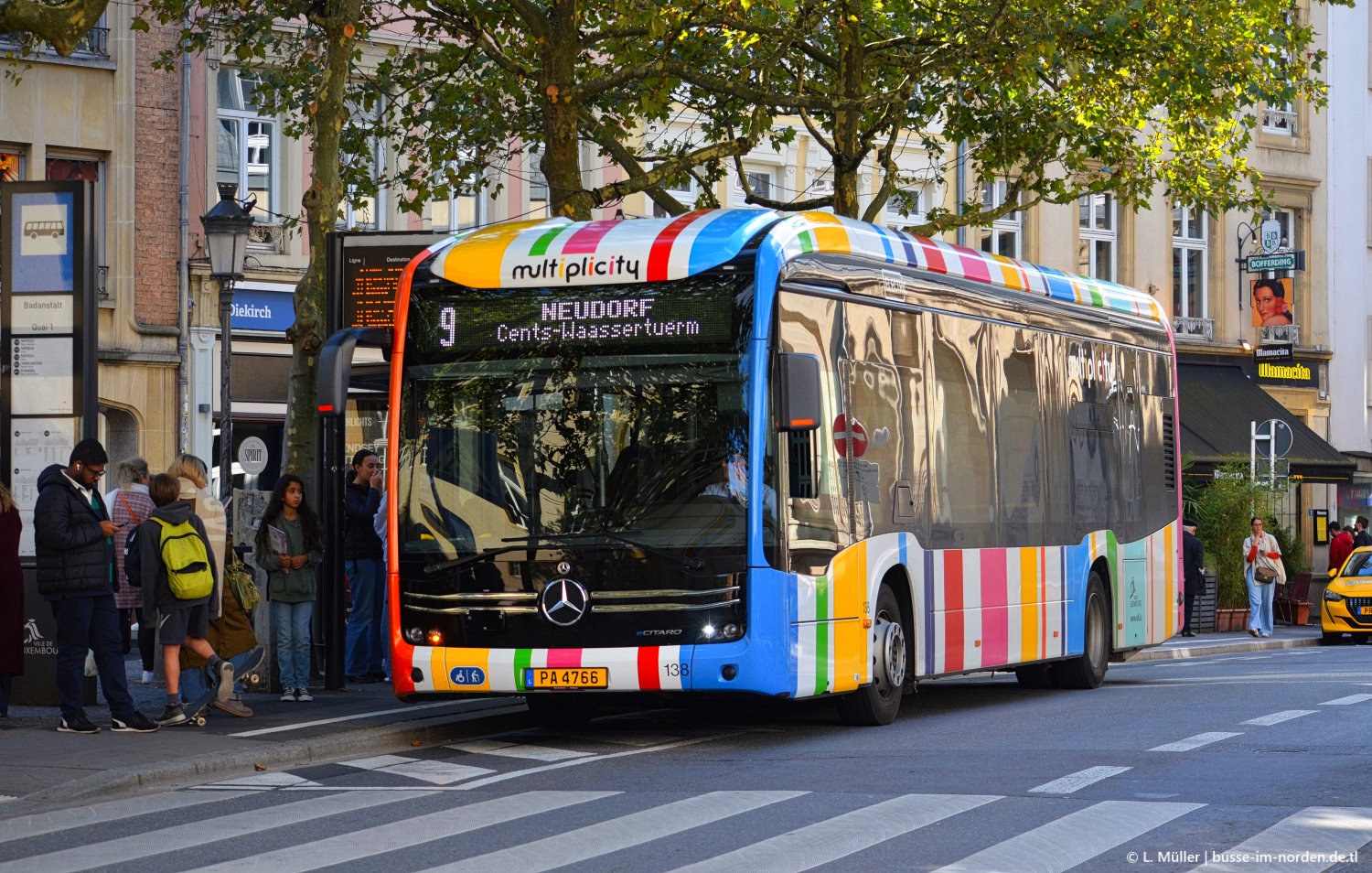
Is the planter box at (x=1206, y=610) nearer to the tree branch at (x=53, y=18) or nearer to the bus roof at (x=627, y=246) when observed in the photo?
the bus roof at (x=627, y=246)

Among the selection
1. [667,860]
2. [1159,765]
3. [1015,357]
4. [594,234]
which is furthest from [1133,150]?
[667,860]

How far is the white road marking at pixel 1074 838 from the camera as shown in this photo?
8.02 metres

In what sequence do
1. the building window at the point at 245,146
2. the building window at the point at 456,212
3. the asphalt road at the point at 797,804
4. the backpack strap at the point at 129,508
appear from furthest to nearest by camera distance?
the building window at the point at 456,212 → the building window at the point at 245,146 → the backpack strap at the point at 129,508 → the asphalt road at the point at 797,804

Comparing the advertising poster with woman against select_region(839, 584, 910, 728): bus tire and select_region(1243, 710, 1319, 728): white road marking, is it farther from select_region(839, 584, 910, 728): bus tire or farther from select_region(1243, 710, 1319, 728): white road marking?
select_region(839, 584, 910, 728): bus tire

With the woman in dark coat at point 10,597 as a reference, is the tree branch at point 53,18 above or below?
above

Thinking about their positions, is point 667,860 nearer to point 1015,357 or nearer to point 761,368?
point 761,368

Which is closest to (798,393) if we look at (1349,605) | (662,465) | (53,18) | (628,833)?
(662,465)

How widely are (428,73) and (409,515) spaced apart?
36.7ft

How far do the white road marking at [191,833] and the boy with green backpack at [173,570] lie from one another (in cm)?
266

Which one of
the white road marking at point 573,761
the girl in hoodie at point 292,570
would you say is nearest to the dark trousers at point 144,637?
the girl in hoodie at point 292,570

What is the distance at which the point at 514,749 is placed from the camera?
42.6 ft

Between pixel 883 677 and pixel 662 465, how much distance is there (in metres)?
2.40

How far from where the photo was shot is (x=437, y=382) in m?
13.0

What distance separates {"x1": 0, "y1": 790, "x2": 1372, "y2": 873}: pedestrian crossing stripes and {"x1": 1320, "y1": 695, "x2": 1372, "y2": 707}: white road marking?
611 centimetres
